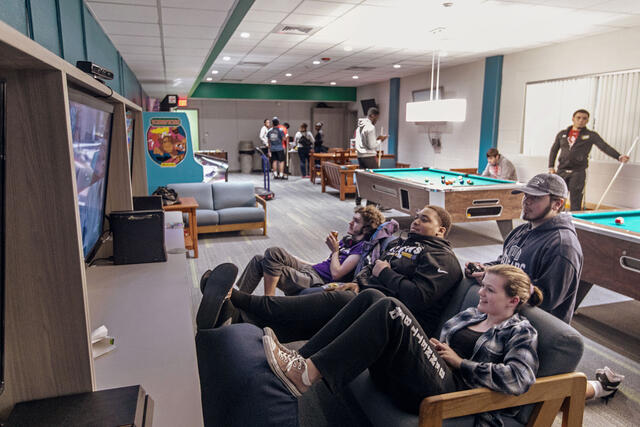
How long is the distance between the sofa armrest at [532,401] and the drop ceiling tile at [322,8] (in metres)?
4.37

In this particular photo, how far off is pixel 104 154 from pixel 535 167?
731cm

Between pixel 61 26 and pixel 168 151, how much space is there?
2490 millimetres

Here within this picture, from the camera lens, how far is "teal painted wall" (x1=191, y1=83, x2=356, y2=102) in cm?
1345

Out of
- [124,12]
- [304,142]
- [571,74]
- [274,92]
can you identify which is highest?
[274,92]

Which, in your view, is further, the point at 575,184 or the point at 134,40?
the point at 575,184

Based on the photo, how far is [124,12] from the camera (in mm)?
4586

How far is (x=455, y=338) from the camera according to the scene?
1910 millimetres

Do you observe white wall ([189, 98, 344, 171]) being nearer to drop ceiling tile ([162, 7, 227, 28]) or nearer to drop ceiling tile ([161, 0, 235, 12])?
drop ceiling tile ([162, 7, 227, 28])

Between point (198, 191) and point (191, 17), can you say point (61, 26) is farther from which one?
point (198, 191)

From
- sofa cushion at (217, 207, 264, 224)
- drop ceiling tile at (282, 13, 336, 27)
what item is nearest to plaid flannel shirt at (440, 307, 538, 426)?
sofa cushion at (217, 207, 264, 224)

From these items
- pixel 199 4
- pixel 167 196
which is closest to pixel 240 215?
pixel 167 196

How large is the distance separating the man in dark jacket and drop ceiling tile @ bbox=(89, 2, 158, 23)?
569 centimetres

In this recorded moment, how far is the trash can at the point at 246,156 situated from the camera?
14.3 m

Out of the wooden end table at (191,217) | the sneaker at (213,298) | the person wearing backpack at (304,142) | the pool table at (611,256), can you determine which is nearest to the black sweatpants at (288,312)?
the sneaker at (213,298)
